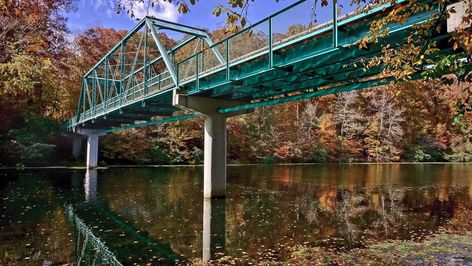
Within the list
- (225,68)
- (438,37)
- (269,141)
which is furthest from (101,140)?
(438,37)

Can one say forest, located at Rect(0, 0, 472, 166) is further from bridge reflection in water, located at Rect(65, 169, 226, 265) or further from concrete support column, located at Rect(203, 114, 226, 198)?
bridge reflection in water, located at Rect(65, 169, 226, 265)

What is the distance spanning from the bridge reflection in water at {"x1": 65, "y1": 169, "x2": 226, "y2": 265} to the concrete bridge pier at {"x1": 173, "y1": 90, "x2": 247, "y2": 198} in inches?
86.9

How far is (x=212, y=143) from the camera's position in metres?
16.0

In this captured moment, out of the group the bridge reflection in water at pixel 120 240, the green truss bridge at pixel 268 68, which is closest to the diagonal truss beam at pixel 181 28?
the green truss bridge at pixel 268 68

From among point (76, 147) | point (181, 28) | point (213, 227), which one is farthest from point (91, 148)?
point (213, 227)

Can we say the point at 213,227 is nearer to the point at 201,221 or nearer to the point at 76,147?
the point at 201,221

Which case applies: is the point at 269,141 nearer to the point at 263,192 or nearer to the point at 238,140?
the point at 238,140

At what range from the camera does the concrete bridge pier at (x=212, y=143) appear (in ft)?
51.8

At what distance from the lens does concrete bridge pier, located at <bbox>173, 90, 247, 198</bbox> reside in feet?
51.8

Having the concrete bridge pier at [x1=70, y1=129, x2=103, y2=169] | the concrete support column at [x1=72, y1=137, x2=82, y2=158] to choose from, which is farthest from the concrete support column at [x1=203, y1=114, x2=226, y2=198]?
the concrete support column at [x1=72, y1=137, x2=82, y2=158]

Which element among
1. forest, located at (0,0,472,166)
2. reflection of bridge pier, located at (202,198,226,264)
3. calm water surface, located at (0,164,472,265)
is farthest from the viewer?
forest, located at (0,0,472,166)

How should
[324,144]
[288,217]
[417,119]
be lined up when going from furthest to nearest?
[417,119] < [324,144] < [288,217]

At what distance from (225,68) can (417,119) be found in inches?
1849

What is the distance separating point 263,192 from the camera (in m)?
17.9
